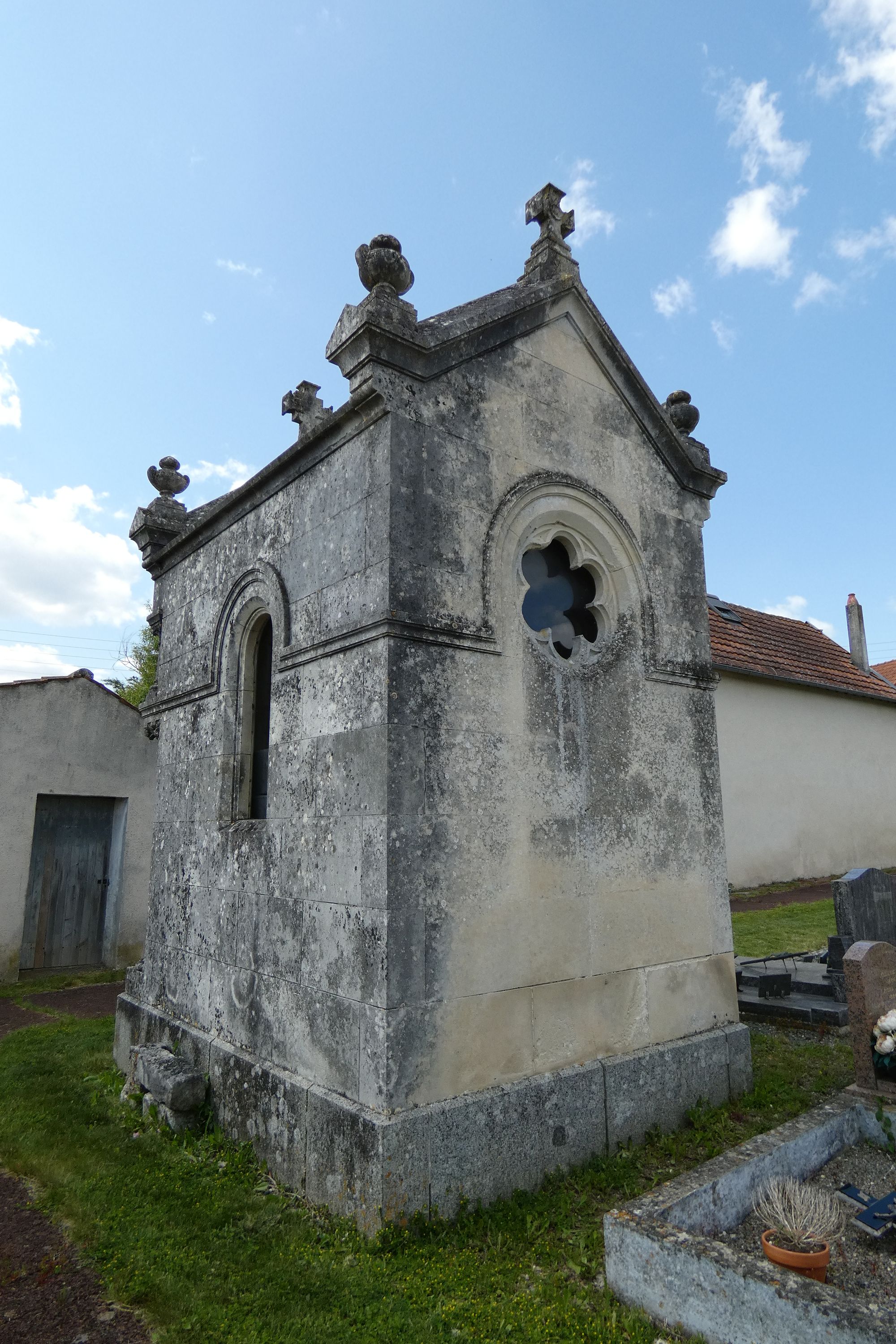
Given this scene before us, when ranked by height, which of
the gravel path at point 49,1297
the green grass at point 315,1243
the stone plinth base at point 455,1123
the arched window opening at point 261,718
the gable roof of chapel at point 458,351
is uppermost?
the gable roof of chapel at point 458,351

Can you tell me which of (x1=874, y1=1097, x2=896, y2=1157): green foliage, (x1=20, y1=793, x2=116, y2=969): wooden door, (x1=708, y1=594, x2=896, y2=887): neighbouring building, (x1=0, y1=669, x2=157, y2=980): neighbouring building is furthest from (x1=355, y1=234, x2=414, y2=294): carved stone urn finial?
(x1=708, y1=594, x2=896, y2=887): neighbouring building

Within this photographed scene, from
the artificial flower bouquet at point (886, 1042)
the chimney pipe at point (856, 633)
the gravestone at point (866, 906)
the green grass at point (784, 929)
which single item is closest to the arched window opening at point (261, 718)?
the artificial flower bouquet at point (886, 1042)

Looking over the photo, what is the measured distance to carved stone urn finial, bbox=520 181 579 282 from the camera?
5711mm

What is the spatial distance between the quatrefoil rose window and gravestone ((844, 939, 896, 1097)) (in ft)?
8.38

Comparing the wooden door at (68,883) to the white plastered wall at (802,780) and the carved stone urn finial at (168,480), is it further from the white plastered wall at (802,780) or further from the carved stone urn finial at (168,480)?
the white plastered wall at (802,780)

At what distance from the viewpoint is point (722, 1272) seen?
9.75 ft

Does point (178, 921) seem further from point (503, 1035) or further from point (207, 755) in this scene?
point (503, 1035)

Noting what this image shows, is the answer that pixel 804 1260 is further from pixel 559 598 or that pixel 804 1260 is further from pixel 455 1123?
pixel 559 598

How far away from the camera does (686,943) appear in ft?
18.1

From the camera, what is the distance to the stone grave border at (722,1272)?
A: 2.74 metres

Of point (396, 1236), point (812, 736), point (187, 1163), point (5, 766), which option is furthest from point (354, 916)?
point (812, 736)

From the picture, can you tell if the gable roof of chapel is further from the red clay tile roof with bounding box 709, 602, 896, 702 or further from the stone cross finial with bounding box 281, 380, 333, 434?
the red clay tile roof with bounding box 709, 602, 896, 702

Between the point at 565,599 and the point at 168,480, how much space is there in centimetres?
425

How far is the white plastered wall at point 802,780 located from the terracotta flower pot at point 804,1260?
468 inches
